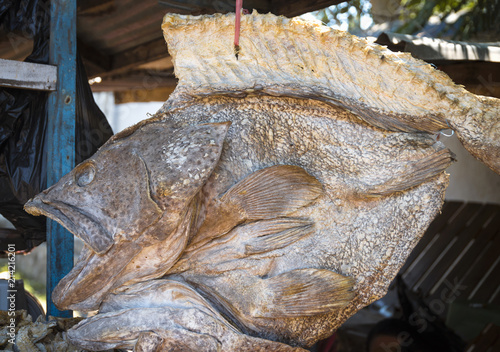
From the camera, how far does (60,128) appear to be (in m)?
2.88

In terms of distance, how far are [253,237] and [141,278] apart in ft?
1.52

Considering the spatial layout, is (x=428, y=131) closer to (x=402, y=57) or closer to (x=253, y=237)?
(x=402, y=57)

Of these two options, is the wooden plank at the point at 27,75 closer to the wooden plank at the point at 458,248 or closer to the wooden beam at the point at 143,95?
the wooden beam at the point at 143,95

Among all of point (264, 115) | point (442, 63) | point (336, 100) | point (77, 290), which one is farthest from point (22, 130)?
point (442, 63)

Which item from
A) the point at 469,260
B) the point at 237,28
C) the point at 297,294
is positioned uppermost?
the point at 237,28

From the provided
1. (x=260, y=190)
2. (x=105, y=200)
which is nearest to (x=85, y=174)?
(x=105, y=200)

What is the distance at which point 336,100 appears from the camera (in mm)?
2129

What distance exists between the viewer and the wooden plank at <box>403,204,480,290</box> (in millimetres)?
5793

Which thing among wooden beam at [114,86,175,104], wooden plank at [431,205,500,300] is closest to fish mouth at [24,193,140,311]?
wooden beam at [114,86,175,104]

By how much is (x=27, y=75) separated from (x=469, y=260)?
482 centimetres

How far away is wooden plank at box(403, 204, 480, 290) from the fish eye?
4820mm

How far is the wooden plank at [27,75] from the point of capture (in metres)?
2.68

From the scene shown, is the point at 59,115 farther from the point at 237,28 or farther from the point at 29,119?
the point at 237,28

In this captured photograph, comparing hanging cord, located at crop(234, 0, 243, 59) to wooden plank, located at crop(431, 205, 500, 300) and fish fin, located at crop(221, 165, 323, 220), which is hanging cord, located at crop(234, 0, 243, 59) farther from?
wooden plank, located at crop(431, 205, 500, 300)
